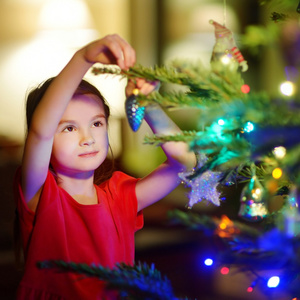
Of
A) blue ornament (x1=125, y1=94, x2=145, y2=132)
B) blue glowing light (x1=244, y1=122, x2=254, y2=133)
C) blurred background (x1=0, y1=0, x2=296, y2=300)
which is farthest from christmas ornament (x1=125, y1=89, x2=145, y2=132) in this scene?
blurred background (x1=0, y1=0, x2=296, y2=300)

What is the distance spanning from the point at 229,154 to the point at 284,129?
0.36ft

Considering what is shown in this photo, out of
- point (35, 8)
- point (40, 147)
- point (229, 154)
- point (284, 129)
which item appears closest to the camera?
point (284, 129)

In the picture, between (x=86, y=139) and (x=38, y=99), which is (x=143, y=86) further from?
(x=38, y=99)

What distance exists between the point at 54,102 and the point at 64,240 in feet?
0.84

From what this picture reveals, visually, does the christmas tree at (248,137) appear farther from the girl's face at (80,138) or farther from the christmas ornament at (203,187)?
the girl's face at (80,138)

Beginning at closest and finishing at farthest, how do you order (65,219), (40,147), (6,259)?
1. (40,147)
2. (65,219)
3. (6,259)

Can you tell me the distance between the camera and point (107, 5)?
10.5 ft

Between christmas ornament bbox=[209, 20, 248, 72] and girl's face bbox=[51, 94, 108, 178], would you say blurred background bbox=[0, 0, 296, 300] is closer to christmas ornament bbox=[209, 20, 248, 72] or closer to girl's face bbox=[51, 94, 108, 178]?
girl's face bbox=[51, 94, 108, 178]

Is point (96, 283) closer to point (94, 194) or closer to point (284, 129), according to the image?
point (94, 194)

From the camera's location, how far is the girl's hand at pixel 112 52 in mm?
597

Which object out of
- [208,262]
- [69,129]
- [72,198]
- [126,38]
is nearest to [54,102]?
[69,129]

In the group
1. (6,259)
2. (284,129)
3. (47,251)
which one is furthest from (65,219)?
(6,259)

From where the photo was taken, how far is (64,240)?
2.66 ft

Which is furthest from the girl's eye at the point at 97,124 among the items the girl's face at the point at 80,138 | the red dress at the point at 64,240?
the red dress at the point at 64,240
